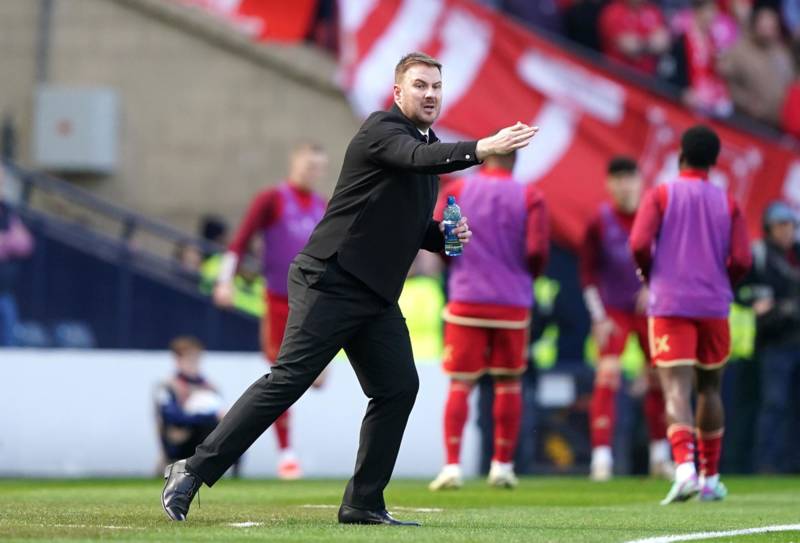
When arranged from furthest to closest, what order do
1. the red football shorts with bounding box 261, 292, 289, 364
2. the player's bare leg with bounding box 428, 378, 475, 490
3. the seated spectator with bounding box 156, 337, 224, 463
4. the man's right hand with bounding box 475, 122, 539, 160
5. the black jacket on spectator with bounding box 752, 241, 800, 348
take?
the black jacket on spectator with bounding box 752, 241, 800, 348
the seated spectator with bounding box 156, 337, 224, 463
the red football shorts with bounding box 261, 292, 289, 364
the player's bare leg with bounding box 428, 378, 475, 490
the man's right hand with bounding box 475, 122, 539, 160

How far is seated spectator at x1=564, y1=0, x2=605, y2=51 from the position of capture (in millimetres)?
21281

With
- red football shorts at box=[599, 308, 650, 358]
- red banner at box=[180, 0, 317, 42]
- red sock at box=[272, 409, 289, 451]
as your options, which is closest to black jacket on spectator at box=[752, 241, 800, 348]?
red football shorts at box=[599, 308, 650, 358]

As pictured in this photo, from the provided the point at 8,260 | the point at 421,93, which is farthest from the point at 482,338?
the point at 8,260

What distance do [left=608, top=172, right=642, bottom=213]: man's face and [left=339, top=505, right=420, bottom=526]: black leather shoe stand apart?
6574 mm

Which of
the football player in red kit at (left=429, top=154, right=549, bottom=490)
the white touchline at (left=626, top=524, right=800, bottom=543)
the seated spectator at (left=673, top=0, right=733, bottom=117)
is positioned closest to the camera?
the white touchline at (left=626, top=524, right=800, bottom=543)

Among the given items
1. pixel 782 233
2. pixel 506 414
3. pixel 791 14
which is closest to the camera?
pixel 506 414

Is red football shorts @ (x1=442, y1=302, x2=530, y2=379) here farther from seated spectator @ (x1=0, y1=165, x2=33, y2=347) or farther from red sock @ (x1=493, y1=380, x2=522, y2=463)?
seated spectator @ (x1=0, y1=165, x2=33, y2=347)

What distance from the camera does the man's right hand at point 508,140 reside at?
7.40 m

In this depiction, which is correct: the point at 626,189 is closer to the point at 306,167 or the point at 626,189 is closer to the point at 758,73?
the point at 306,167

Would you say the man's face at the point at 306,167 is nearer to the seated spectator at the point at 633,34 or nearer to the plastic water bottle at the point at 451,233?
the plastic water bottle at the point at 451,233

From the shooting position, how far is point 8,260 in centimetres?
1636

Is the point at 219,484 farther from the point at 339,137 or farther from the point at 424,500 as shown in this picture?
the point at 339,137

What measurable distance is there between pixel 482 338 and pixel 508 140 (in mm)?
5313

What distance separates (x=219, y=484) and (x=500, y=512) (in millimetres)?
3997
